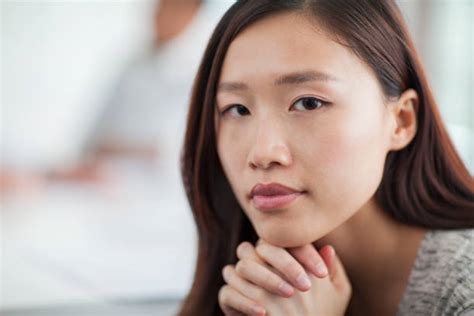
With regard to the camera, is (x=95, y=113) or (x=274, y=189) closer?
(x=274, y=189)

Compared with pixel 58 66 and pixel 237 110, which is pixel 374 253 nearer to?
pixel 237 110

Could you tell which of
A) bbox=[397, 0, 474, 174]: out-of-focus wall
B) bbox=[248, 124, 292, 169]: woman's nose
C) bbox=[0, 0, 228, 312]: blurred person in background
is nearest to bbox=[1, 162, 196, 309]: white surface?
bbox=[0, 0, 228, 312]: blurred person in background

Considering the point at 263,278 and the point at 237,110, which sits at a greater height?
the point at 237,110

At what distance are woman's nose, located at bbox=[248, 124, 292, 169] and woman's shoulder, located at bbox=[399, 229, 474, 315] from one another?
1.01 feet

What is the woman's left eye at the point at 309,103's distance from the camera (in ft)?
2.85

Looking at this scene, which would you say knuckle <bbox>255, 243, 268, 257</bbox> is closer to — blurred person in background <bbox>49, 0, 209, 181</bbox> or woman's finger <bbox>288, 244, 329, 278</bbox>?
woman's finger <bbox>288, 244, 329, 278</bbox>

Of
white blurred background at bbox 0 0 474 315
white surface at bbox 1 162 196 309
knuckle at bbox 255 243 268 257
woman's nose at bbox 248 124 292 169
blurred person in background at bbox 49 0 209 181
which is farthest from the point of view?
blurred person in background at bbox 49 0 209 181

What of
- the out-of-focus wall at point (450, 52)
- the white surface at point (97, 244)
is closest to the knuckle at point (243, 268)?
the white surface at point (97, 244)

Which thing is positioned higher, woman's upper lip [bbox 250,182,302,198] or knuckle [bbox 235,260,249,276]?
woman's upper lip [bbox 250,182,302,198]

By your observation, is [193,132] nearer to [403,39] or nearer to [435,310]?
[403,39]

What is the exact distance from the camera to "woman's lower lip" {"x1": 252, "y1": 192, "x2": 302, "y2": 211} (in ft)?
2.85

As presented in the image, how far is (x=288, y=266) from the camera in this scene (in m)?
0.92

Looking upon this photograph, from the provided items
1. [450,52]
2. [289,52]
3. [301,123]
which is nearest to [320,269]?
[301,123]

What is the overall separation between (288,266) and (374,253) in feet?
0.70
